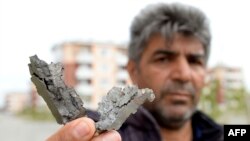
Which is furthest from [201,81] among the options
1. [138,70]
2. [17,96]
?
[17,96]

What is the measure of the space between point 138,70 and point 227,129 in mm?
428

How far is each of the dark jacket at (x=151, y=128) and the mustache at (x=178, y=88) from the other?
0.38ft

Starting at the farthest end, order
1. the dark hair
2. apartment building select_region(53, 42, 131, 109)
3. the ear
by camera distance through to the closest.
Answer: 1. apartment building select_region(53, 42, 131, 109)
2. the ear
3. the dark hair

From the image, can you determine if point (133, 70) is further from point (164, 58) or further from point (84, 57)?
point (84, 57)

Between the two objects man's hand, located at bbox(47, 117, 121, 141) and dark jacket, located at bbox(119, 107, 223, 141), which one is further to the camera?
dark jacket, located at bbox(119, 107, 223, 141)

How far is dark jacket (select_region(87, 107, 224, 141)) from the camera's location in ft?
5.43

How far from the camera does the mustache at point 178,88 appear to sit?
166 centimetres

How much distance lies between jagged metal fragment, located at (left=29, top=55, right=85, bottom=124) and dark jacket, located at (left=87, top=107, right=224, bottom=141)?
698mm

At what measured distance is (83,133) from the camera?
898mm

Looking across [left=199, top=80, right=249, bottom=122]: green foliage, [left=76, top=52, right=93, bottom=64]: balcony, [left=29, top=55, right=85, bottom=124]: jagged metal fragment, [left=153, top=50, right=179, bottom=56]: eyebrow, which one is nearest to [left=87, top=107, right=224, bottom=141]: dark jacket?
[left=153, top=50, right=179, bottom=56]: eyebrow

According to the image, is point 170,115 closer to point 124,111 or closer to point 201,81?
point 201,81

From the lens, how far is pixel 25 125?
32.5 ft

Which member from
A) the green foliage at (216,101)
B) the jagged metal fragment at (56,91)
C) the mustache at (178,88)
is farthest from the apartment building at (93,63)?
the jagged metal fragment at (56,91)

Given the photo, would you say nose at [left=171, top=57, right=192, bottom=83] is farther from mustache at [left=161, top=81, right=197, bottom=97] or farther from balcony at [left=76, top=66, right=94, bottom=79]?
balcony at [left=76, top=66, right=94, bottom=79]
